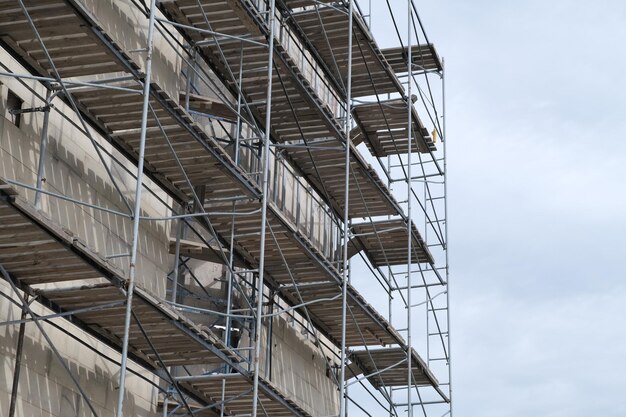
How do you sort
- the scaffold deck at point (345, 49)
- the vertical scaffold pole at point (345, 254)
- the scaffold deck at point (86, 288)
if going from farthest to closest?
the scaffold deck at point (345, 49)
the vertical scaffold pole at point (345, 254)
the scaffold deck at point (86, 288)

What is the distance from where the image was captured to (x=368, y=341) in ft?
87.6

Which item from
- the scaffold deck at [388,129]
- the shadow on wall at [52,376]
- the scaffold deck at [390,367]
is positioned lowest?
the shadow on wall at [52,376]

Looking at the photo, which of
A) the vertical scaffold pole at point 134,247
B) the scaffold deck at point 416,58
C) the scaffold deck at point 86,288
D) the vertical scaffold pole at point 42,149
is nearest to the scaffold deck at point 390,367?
the scaffold deck at point 416,58

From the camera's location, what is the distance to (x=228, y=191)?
20.4 metres

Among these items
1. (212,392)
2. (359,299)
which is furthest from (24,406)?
(359,299)

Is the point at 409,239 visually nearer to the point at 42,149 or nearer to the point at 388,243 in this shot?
the point at 388,243

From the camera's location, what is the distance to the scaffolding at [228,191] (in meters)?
15.1

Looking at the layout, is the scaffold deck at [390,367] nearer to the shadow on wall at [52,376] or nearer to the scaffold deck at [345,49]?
the scaffold deck at [345,49]

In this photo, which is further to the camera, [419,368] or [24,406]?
[419,368]

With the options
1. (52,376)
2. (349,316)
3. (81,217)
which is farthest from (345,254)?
(52,376)

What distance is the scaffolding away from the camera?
15148mm

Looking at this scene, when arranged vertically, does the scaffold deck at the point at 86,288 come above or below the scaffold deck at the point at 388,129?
below

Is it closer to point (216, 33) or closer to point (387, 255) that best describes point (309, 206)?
point (387, 255)

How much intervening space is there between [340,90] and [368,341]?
544 centimetres
